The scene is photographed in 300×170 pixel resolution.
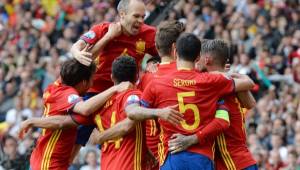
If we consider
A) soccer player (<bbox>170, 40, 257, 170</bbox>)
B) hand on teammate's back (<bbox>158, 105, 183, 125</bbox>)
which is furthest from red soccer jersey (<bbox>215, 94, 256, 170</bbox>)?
hand on teammate's back (<bbox>158, 105, 183, 125</bbox>)

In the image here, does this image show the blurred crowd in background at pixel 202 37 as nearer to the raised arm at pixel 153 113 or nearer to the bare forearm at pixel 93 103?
the bare forearm at pixel 93 103

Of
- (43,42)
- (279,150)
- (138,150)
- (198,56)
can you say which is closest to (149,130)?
(138,150)

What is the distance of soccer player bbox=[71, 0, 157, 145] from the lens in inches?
485

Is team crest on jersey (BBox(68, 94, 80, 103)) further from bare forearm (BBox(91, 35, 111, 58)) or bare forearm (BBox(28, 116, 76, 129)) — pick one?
bare forearm (BBox(91, 35, 111, 58))

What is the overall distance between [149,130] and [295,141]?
267 inches

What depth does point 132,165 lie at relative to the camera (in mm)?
11344

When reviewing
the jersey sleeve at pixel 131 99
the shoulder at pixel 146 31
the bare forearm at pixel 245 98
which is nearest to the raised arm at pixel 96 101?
the jersey sleeve at pixel 131 99

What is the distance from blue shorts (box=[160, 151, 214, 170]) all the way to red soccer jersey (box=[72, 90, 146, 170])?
46 cm

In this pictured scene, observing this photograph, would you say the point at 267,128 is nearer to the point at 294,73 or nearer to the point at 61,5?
the point at 294,73

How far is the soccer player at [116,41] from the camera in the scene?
12312 mm

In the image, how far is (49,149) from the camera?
11.9 m

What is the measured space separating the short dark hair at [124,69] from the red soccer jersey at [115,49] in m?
1.10

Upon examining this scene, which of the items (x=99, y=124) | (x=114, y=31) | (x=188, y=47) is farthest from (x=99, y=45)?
(x=188, y=47)

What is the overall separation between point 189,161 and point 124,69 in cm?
115
